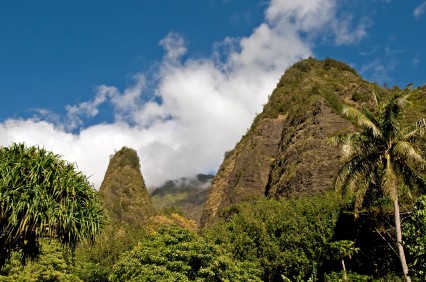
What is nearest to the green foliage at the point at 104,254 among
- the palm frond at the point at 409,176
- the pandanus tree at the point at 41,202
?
the pandanus tree at the point at 41,202

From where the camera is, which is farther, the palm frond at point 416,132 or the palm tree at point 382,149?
the palm tree at point 382,149

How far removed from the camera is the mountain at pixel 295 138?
4069 cm

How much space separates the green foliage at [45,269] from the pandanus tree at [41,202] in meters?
15.3

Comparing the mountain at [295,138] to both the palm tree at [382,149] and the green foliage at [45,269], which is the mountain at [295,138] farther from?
the green foliage at [45,269]

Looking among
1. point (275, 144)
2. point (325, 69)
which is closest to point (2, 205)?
point (275, 144)

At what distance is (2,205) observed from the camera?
1340 centimetres

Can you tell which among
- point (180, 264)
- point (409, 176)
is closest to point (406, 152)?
point (409, 176)

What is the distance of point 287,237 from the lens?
92.9 ft

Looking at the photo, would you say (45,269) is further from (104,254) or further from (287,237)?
(287,237)

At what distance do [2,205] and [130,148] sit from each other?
96.2m

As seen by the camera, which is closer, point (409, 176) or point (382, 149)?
point (409, 176)

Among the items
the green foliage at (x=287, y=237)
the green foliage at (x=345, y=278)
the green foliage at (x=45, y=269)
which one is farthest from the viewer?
the green foliage at (x=45, y=269)

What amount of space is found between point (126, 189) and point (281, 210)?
73789 mm

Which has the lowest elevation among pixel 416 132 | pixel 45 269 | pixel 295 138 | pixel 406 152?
pixel 45 269
